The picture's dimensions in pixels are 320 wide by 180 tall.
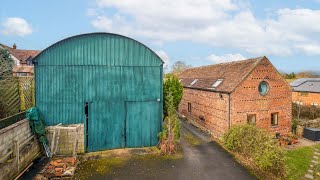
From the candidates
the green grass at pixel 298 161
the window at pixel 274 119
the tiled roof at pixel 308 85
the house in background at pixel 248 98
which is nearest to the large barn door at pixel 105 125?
the house in background at pixel 248 98

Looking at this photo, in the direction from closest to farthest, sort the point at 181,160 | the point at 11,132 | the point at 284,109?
1. the point at 11,132
2. the point at 181,160
3. the point at 284,109

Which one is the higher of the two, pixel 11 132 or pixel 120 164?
pixel 11 132

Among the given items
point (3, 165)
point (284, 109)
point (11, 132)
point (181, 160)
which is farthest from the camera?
point (284, 109)

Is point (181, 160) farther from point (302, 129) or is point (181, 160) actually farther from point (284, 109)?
point (302, 129)

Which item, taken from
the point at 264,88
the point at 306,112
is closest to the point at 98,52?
the point at 264,88

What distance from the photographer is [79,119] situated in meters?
16.3

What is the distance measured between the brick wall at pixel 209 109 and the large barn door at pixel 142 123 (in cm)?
705

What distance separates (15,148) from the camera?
1236 cm

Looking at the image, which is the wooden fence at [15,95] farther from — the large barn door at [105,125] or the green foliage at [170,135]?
the green foliage at [170,135]

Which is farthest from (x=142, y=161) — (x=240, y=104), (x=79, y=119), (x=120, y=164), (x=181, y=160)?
(x=240, y=104)

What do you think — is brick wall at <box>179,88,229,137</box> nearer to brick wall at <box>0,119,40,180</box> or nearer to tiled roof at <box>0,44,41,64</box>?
brick wall at <box>0,119,40,180</box>

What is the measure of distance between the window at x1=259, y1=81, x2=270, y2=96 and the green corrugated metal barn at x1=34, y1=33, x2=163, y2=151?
10.1 m

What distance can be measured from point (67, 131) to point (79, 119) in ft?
3.45

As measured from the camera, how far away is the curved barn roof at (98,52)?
15906mm
